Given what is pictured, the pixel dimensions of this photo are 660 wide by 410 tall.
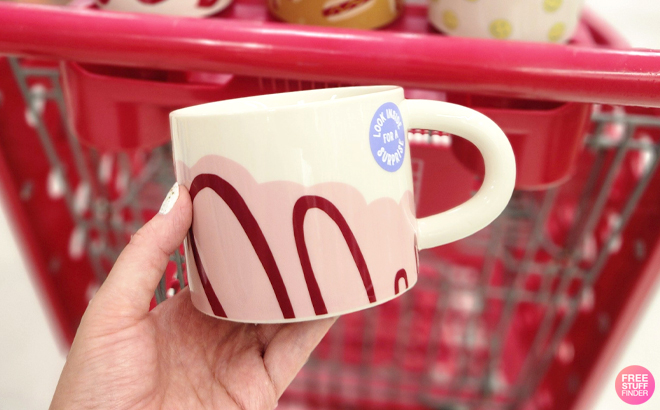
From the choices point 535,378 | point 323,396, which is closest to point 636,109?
point 535,378

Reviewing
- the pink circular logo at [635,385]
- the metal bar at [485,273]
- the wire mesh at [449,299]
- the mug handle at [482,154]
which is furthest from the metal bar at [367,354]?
the mug handle at [482,154]

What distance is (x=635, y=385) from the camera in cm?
53

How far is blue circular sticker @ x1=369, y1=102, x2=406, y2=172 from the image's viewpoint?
312 millimetres

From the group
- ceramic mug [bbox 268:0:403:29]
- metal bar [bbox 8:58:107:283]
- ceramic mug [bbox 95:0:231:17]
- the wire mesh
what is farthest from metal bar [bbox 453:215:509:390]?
metal bar [bbox 8:58:107:283]

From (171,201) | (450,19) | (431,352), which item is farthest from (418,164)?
(431,352)

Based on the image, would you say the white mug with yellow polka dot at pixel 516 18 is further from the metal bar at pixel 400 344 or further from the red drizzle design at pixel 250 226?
the metal bar at pixel 400 344

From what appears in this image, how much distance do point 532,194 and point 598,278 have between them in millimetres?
147

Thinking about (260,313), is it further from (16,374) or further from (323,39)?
(16,374)

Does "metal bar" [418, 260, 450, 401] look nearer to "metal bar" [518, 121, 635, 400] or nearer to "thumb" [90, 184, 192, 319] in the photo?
"metal bar" [518, 121, 635, 400]

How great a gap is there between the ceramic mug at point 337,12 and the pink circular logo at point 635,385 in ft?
1.41

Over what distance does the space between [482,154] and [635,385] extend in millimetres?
346

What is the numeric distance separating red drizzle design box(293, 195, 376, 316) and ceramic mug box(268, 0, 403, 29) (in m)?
0.21

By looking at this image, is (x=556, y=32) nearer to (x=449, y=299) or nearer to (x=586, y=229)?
(x=586, y=229)

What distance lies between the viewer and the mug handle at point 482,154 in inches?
13.5
